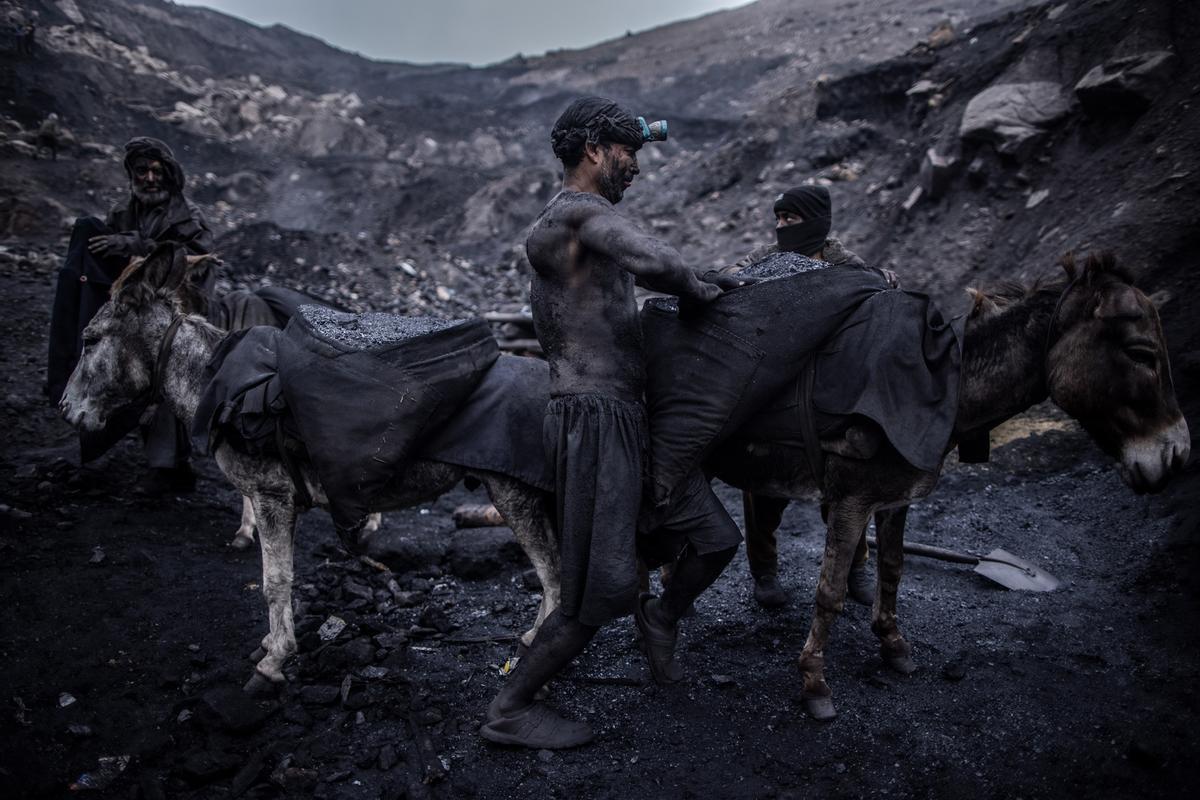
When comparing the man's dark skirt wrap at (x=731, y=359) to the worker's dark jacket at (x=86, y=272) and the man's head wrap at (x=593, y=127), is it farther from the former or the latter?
the worker's dark jacket at (x=86, y=272)

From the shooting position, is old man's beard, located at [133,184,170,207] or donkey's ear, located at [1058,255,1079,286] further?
old man's beard, located at [133,184,170,207]

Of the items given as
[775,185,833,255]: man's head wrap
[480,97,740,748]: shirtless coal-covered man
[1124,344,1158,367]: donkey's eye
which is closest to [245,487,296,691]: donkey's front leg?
[480,97,740,748]: shirtless coal-covered man

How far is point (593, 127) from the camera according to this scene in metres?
2.63

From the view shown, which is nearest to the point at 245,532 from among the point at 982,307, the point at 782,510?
the point at 782,510

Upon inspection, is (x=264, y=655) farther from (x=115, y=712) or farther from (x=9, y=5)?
(x=9, y=5)

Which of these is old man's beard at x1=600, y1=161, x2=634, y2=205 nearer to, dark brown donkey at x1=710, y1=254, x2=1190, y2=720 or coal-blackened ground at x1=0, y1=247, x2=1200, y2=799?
dark brown donkey at x1=710, y1=254, x2=1190, y2=720

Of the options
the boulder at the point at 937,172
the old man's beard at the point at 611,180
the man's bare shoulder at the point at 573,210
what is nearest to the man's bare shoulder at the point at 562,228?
the man's bare shoulder at the point at 573,210

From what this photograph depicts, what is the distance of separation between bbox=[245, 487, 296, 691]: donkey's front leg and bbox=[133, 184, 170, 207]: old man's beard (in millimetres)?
3659

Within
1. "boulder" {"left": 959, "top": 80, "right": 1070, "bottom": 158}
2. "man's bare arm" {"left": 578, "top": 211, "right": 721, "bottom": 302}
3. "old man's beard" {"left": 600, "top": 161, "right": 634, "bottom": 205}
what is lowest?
"man's bare arm" {"left": 578, "top": 211, "right": 721, "bottom": 302}

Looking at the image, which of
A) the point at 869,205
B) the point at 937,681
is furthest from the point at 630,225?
the point at 869,205

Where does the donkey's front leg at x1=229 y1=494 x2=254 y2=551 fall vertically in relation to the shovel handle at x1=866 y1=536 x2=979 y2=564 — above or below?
above

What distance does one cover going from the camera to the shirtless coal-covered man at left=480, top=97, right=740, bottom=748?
103 inches

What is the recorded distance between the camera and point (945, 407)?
2.81 m

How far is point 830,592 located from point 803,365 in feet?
3.49
